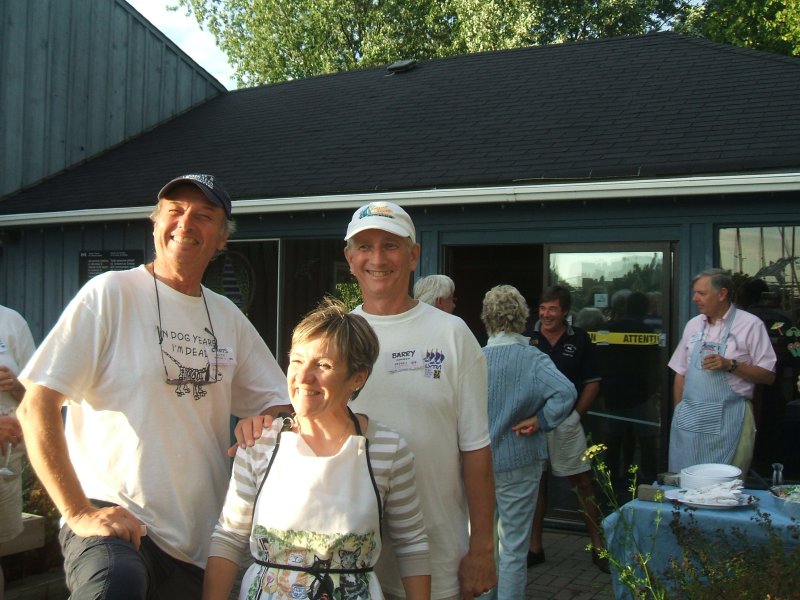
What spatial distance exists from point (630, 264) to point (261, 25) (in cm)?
2153

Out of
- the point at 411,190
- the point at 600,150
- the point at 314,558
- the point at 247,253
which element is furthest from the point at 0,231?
the point at 314,558

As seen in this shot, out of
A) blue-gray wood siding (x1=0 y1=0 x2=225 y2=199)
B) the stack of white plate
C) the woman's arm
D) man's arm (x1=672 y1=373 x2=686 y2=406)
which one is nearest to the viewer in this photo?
the woman's arm

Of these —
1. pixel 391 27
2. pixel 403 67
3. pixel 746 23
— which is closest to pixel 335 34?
pixel 391 27

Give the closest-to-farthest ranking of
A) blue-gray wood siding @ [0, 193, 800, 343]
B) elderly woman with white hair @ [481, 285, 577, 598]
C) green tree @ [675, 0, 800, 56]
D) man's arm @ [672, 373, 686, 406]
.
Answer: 1. elderly woman with white hair @ [481, 285, 577, 598]
2. man's arm @ [672, 373, 686, 406]
3. blue-gray wood siding @ [0, 193, 800, 343]
4. green tree @ [675, 0, 800, 56]

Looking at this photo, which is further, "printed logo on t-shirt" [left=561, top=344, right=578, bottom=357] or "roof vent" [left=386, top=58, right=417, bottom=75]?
"roof vent" [left=386, top=58, right=417, bottom=75]

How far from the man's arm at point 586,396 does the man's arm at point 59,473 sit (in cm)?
401

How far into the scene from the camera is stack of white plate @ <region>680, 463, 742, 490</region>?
398 centimetres

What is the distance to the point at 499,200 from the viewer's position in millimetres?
6664

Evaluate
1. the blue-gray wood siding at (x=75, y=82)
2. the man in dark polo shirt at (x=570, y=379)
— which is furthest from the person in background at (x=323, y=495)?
the blue-gray wood siding at (x=75, y=82)

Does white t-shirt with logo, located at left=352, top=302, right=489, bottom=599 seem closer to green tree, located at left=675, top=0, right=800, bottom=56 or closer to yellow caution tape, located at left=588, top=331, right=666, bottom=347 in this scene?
yellow caution tape, located at left=588, top=331, right=666, bottom=347

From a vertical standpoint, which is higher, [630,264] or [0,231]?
[0,231]

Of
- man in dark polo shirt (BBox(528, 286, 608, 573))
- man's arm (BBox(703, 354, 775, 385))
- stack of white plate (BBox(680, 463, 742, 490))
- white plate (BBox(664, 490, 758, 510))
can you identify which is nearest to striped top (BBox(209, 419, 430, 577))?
white plate (BBox(664, 490, 758, 510))

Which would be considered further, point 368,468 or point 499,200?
point 499,200

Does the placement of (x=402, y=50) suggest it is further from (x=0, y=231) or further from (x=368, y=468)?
(x=368, y=468)
